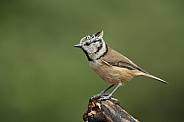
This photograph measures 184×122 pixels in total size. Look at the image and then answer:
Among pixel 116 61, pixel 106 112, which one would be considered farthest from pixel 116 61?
pixel 106 112

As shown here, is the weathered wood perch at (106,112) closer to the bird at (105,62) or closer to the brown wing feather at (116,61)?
the bird at (105,62)

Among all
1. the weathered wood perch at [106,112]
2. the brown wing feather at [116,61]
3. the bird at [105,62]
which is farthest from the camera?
the brown wing feather at [116,61]

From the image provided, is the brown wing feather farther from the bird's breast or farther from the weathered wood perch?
the weathered wood perch

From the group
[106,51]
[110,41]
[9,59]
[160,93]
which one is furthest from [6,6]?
[106,51]

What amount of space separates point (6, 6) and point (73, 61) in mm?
1269

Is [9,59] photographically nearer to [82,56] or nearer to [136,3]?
[82,56]

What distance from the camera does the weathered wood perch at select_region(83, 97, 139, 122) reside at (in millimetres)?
5766

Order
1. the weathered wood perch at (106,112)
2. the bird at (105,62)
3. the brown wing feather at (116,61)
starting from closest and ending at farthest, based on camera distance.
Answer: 1. the weathered wood perch at (106,112)
2. the bird at (105,62)
3. the brown wing feather at (116,61)

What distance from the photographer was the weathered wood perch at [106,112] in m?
A: 5.77

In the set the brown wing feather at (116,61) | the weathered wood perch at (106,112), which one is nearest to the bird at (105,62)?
the brown wing feather at (116,61)

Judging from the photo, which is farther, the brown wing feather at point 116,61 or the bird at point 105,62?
the brown wing feather at point 116,61

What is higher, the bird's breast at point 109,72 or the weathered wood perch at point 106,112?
the bird's breast at point 109,72

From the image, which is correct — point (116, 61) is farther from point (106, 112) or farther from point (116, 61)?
point (106, 112)

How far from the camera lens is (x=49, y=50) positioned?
8742mm
